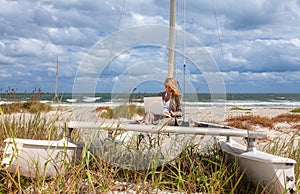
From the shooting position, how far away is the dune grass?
3.29 meters

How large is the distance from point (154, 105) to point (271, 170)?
1902mm

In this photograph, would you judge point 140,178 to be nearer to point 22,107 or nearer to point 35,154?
point 35,154

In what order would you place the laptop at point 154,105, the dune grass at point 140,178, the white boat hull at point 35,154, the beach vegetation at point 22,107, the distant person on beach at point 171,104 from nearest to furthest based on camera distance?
the dune grass at point 140,178
the white boat hull at point 35,154
the distant person on beach at point 171,104
the laptop at point 154,105
the beach vegetation at point 22,107

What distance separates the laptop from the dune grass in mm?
847

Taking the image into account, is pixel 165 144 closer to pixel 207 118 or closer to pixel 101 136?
pixel 101 136

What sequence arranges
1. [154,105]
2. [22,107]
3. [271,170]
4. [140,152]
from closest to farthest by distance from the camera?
[271,170]
[140,152]
[154,105]
[22,107]

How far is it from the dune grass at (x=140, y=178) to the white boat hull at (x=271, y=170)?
11 centimetres

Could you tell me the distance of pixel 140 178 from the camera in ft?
12.5

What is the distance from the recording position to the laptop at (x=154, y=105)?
4934 mm

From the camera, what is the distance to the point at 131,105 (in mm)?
5031

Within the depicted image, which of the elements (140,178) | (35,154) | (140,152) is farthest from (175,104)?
(35,154)

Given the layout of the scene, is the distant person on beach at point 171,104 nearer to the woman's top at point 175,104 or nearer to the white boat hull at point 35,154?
the woman's top at point 175,104

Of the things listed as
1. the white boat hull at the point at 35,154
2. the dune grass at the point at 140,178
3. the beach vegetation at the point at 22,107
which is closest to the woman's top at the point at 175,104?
the dune grass at the point at 140,178

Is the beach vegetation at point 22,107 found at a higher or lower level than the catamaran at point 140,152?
higher
